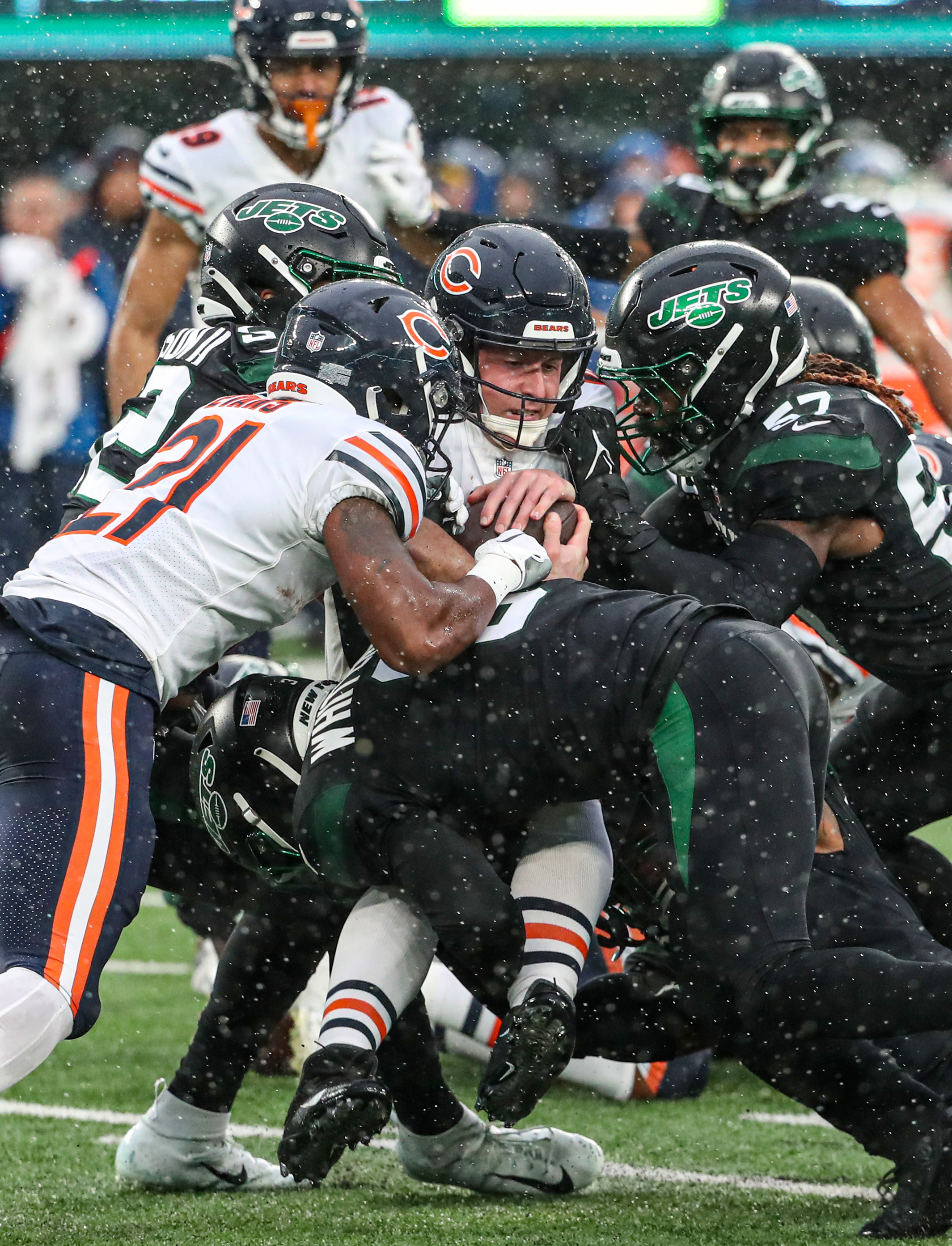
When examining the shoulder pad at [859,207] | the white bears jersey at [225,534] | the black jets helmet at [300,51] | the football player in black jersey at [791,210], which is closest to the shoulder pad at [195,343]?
the white bears jersey at [225,534]

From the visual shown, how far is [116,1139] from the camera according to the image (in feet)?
12.4

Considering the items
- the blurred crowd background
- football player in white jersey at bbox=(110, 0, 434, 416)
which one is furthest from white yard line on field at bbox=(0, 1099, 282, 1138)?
the blurred crowd background

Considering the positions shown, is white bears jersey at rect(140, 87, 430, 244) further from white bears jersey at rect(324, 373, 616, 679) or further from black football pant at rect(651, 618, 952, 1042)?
black football pant at rect(651, 618, 952, 1042)

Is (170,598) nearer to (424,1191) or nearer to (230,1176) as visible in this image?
(230,1176)

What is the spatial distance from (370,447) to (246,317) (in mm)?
1057

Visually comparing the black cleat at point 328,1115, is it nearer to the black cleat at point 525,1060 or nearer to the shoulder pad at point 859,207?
the black cleat at point 525,1060

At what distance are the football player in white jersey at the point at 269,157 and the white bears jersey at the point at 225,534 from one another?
225 centimetres

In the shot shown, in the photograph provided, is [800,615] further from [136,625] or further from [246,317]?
[136,625]

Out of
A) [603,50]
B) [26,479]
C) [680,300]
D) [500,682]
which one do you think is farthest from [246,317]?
[603,50]

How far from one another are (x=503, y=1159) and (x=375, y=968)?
756 millimetres

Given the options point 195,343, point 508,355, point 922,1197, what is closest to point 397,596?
point 508,355

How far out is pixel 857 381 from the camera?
11.4 ft

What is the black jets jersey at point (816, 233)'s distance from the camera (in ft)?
16.9

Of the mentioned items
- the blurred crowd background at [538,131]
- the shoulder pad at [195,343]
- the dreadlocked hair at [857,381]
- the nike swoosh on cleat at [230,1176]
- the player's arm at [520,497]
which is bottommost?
the blurred crowd background at [538,131]
